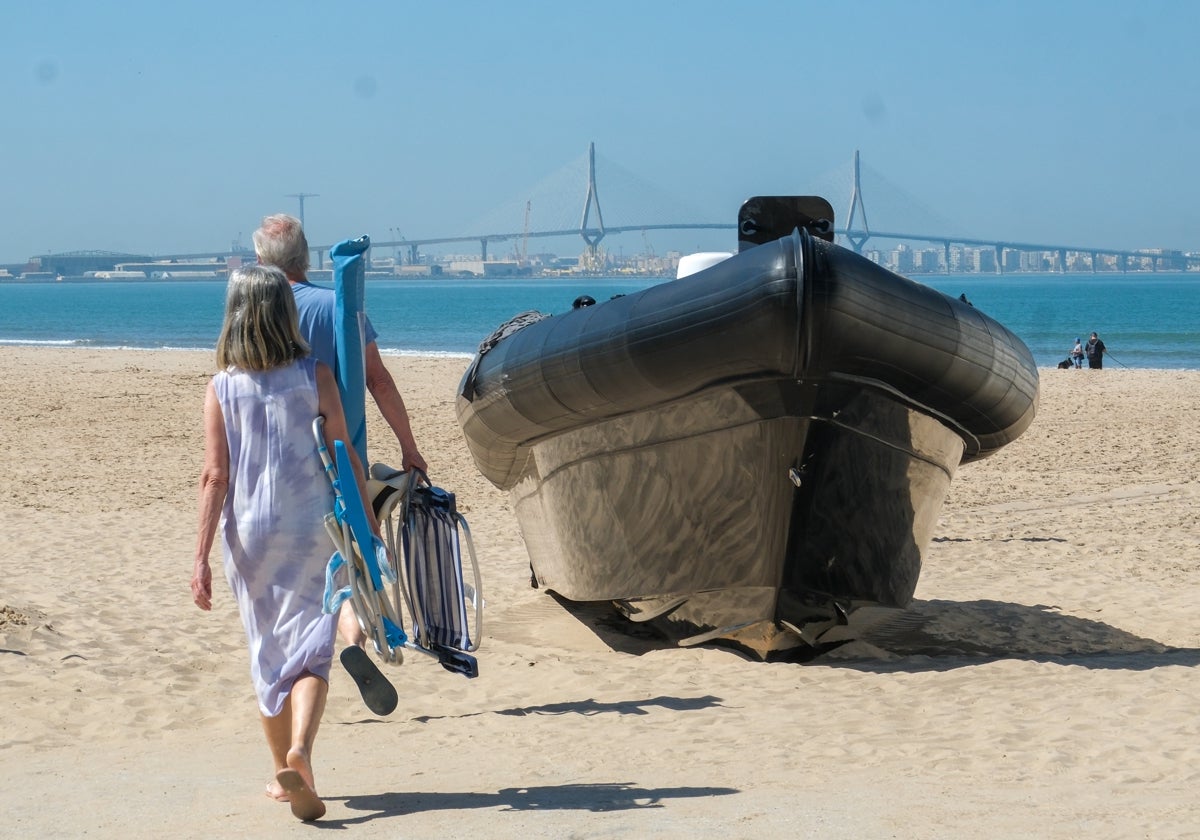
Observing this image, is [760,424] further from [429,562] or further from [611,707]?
[429,562]

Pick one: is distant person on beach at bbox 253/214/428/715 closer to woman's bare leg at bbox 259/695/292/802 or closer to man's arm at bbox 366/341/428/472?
man's arm at bbox 366/341/428/472

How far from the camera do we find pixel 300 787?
3.28 meters

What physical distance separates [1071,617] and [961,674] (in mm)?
1506

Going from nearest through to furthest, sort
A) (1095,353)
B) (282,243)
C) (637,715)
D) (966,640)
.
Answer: (282,243) → (637,715) → (966,640) → (1095,353)

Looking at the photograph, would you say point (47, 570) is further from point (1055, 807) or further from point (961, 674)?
point (1055, 807)

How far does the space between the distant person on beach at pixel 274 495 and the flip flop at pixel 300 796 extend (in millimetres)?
23

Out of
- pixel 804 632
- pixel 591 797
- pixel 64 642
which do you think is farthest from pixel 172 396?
pixel 591 797

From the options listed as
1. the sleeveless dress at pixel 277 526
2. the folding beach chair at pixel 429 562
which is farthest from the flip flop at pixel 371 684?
the folding beach chair at pixel 429 562

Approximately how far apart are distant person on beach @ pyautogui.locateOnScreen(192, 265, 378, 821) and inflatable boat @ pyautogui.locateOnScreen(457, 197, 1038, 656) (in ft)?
4.99

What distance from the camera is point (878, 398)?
484 cm

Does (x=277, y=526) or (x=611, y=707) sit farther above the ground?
(x=277, y=526)

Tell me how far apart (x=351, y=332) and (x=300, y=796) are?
129 cm

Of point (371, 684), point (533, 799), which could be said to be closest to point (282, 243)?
point (371, 684)

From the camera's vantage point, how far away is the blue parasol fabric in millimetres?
3973
